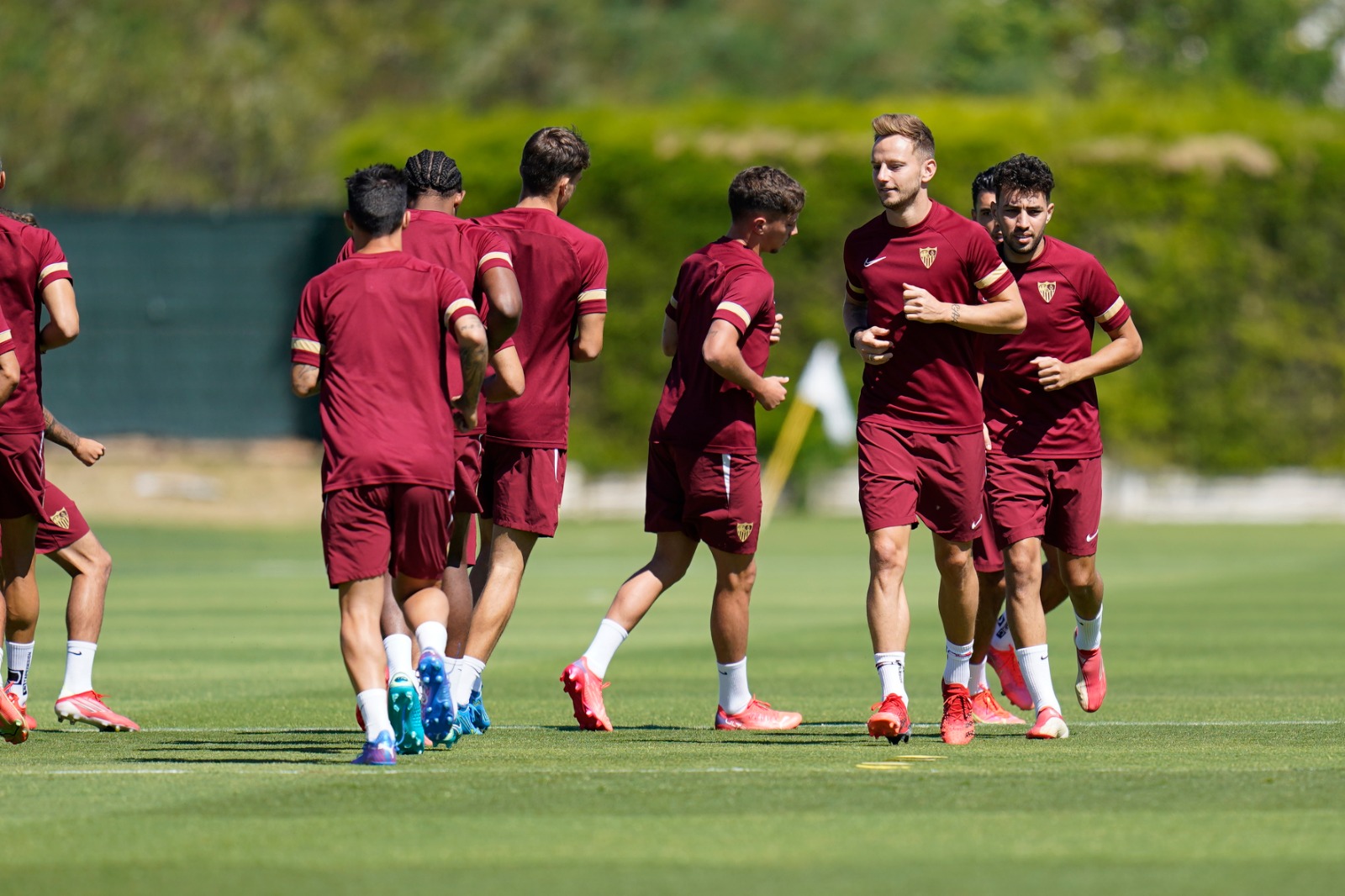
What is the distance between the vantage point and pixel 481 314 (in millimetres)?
8312

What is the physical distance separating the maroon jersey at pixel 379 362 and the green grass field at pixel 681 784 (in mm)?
1033

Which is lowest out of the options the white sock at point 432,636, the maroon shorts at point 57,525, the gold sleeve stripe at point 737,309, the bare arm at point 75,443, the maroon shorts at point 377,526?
the white sock at point 432,636

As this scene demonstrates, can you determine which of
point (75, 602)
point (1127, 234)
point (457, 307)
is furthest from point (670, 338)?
point (1127, 234)

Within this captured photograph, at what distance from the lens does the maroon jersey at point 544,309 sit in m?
8.76

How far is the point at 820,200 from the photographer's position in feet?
100

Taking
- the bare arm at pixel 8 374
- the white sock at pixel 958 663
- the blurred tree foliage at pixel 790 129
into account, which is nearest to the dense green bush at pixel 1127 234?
the blurred tree foliage at pixel 790 129

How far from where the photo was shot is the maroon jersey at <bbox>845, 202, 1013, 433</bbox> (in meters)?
8.22

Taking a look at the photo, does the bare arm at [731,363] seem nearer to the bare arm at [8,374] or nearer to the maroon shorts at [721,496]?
the maroon shorts at [721,496]

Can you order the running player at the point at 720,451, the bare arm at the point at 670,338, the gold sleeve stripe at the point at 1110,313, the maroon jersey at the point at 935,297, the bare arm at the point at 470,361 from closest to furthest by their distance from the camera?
the bare arm at the point at 470,361
the maroon jersey at the point at 935,297
the running player at the point at 720,451
the bare arm at the point at 670,338
the gold sleeve stripe at the point at 1110,313

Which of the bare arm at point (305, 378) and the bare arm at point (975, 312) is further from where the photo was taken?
the bare arm at point (975, 312)

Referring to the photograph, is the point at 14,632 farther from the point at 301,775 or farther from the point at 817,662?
the point at 817,662

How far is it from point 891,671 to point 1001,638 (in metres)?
1.95

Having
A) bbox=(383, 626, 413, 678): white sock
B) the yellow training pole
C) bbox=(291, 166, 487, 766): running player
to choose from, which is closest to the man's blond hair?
bbox=(291, 166, 487, 766): running player

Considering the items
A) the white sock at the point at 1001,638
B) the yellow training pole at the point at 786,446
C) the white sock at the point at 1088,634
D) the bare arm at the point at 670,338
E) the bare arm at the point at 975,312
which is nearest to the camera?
the bare arm at the point at 975,312
